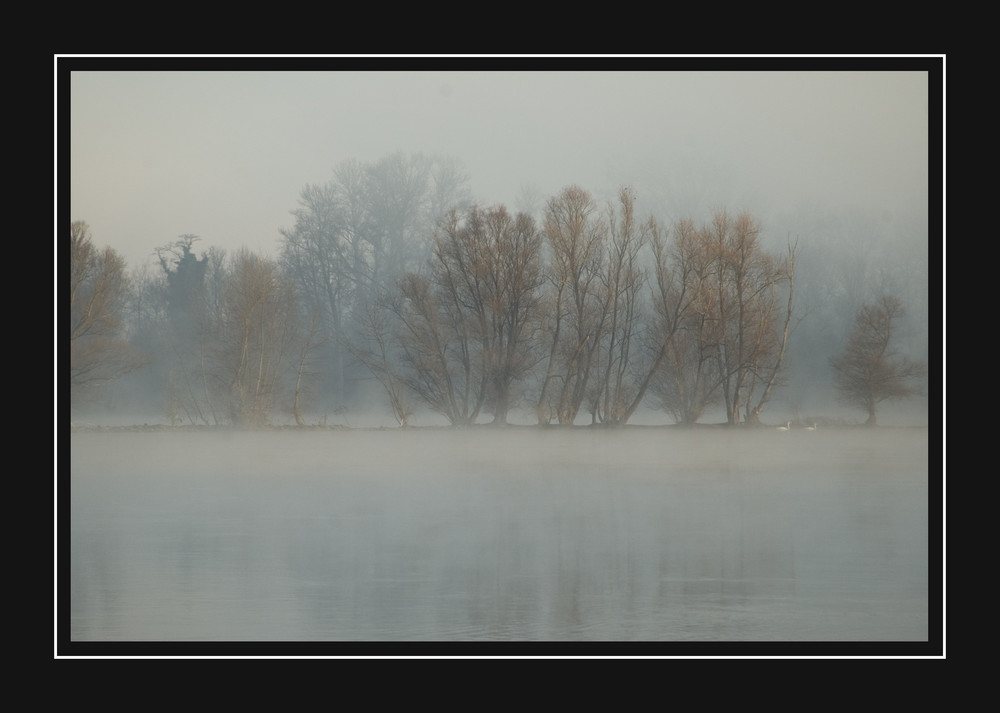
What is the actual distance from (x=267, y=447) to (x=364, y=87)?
942 centimetres

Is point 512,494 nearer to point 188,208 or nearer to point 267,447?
point 267,447

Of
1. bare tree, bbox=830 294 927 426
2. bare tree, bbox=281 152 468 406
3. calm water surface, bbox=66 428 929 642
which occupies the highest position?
bare tree, bbox=281 152 468 406

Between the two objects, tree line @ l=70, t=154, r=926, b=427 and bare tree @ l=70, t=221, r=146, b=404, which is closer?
bare tree @ l=70, t=221, r=146, b=404

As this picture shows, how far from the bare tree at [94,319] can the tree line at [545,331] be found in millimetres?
45

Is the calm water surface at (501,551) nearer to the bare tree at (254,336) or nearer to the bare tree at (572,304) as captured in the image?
the bare tree at (572,304)

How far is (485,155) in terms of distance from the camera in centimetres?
2238

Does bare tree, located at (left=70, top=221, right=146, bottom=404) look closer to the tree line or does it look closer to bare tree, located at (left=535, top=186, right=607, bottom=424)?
the tree line

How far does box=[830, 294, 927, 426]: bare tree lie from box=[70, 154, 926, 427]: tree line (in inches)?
1.5

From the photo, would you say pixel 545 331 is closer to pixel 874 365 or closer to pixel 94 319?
pixel 874 365

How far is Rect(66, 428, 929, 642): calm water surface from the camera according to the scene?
507cm

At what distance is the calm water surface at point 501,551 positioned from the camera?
16.6ft

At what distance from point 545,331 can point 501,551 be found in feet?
45.4

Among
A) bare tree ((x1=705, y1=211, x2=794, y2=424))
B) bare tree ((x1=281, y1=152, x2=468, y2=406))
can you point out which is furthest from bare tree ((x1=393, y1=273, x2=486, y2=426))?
bare tree ((x1=705, y1=211, x2=794, y2=424))
